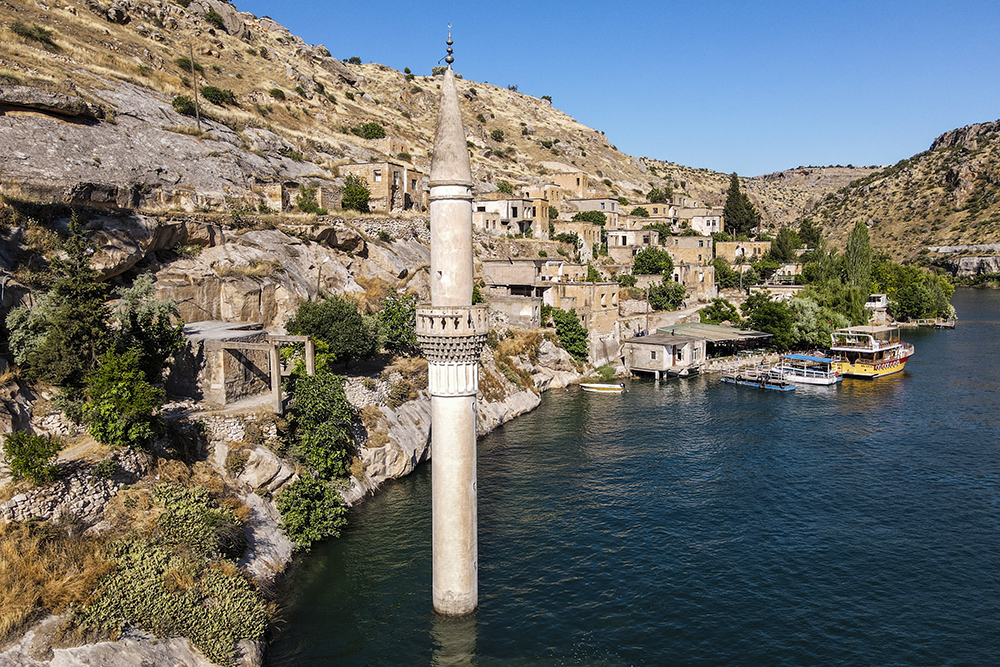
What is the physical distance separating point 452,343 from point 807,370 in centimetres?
5061

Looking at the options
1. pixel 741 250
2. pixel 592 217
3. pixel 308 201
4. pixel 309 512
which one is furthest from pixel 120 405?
pixel 741 250

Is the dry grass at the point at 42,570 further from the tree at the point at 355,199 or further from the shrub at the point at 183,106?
the shrub at the point at 183,106

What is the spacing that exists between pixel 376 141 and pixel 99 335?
228 feet

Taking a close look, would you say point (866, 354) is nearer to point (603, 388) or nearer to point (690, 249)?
point (603, 388)

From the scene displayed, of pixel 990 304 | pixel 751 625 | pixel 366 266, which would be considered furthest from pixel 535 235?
pixel 990 304

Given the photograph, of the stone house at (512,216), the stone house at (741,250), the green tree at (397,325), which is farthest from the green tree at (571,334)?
the stone house at (741,250)

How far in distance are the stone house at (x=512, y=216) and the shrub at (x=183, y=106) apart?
3240cm

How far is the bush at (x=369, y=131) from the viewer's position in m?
93.9

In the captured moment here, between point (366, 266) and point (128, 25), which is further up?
point (128, 25)

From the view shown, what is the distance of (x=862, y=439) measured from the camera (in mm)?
41031

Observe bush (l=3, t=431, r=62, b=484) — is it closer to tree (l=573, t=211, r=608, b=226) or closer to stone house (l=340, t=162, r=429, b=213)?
stone house (l=340, t=162, r=429, b=213)

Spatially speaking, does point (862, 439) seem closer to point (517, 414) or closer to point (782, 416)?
point (782, 416)

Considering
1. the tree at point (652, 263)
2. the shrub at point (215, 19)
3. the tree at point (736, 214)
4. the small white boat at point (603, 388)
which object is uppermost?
the shrub at point (215, 19)

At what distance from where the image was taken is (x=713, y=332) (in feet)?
223
